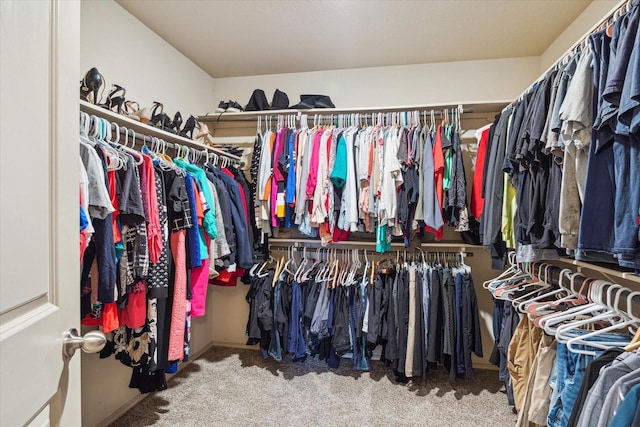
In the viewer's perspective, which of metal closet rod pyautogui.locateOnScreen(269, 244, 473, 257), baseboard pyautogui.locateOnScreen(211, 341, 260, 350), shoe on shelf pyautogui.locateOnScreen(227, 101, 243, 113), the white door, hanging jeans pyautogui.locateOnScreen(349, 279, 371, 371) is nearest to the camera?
the white door

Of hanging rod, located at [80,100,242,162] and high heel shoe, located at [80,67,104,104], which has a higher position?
high heel shoe, located at [80,67,104,104]

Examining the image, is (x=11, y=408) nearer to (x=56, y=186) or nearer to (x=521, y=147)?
(x=56, y=186)

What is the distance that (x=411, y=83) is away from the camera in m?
2.78

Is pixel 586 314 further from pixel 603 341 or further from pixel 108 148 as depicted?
pixel 108 148

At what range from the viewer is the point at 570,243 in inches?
47.7

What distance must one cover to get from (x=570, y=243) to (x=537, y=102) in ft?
2.07

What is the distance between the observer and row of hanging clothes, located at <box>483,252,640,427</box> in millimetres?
965

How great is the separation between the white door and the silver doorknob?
16 mm

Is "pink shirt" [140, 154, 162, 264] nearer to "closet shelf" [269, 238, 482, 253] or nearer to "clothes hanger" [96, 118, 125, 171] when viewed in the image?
"clothes hanger" [96, 118, 125, 171]

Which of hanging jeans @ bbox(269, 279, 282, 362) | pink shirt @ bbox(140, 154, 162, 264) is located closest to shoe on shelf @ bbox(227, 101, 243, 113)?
pink shirt @ bbox(140, 154, 162, 264)

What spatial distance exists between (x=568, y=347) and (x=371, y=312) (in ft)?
4.32

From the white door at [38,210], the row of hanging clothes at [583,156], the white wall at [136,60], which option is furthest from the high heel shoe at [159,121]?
the row of hanging clothes at [583,156]

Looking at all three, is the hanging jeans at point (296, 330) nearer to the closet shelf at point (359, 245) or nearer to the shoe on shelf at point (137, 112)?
the closet shelf at point (359, 245)

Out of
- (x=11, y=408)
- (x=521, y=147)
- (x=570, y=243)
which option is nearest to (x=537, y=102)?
(x=521, y=147)
